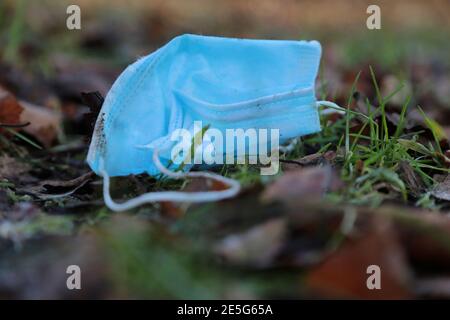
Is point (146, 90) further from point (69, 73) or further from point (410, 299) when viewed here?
point (69, 73)

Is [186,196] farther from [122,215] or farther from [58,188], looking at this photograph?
[58,188]

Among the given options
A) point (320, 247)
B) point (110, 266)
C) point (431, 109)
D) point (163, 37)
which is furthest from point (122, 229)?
point (163, 37)

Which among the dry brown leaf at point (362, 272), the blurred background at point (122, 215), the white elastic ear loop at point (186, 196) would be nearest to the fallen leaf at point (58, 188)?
the blurred background at point (122, 215)

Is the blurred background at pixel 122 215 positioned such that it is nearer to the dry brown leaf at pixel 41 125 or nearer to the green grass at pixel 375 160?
the dry brown leaf at pixel 41 125

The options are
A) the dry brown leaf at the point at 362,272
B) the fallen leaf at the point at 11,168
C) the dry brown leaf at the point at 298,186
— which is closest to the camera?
the dry brown leaf at the point at 362,272

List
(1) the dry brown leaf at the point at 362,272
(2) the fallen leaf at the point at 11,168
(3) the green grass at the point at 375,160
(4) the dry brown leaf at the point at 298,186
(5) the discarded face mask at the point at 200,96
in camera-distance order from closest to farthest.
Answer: (1) the dry brown leaf at the point at 362,272, (4) the dry brown leaf at the point at 298,186, (3) the green grass at the point at 375,160, (5) the discarded face mask at the point at 200,96, (2) the fallen leaf at the point at 11,168

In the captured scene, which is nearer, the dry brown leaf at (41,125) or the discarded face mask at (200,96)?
the discarded face mask at (200,96)

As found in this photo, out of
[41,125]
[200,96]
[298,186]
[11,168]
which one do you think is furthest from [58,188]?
[298,186]
